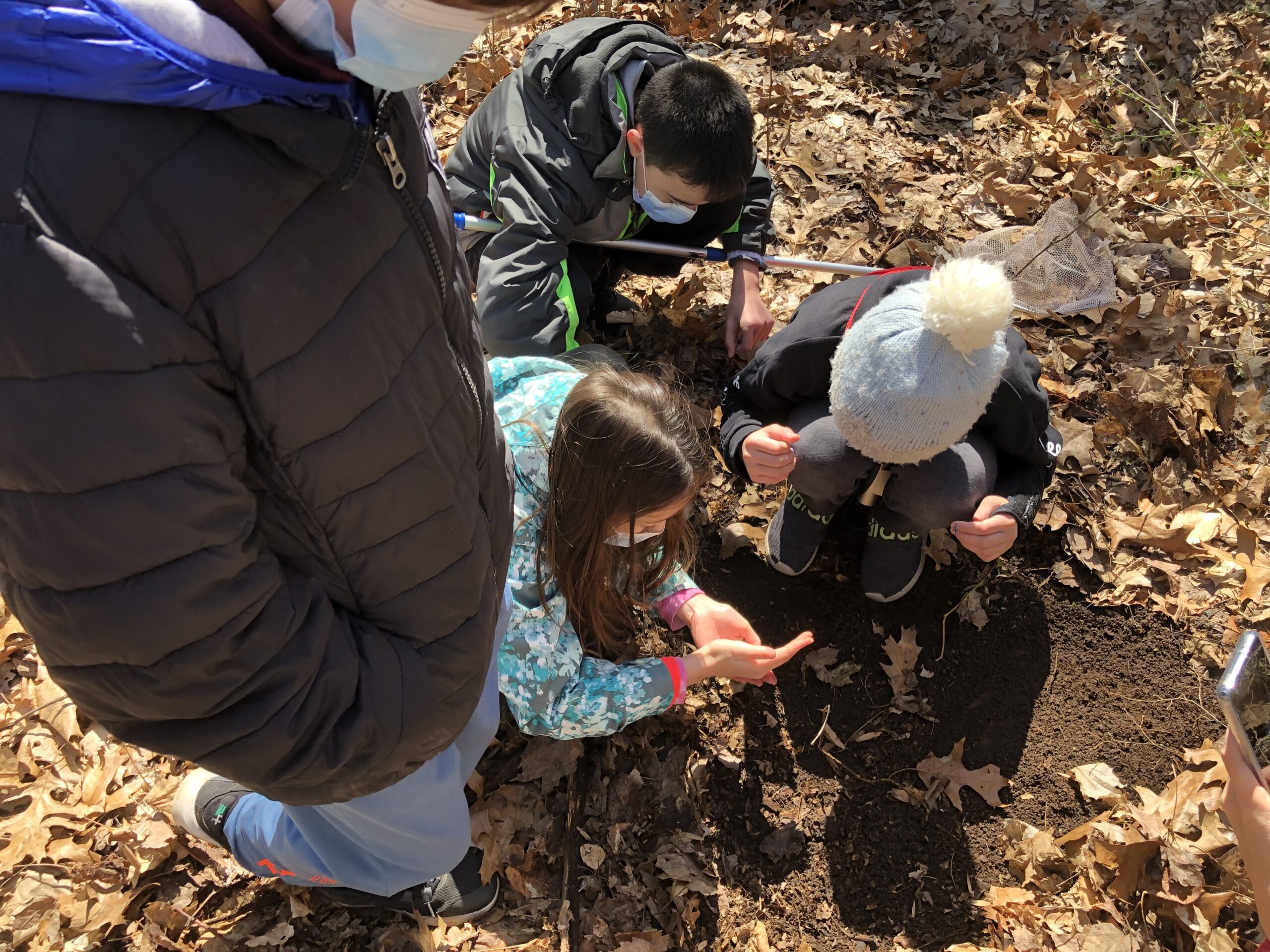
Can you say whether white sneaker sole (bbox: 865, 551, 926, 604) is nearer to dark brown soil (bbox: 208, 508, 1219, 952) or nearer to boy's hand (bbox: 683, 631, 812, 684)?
dark brown soil (bbox: 208, 508, 1219, 952)

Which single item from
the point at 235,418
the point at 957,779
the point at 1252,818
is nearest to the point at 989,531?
the point at 957,779

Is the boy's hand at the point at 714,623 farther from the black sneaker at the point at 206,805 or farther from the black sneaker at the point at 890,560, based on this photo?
the black sneaker at the point at 206,805

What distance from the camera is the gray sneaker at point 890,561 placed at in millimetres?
2889

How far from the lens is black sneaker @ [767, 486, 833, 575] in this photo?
2961 mm

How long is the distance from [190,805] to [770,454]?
192 cm

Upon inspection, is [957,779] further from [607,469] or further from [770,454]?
[607,469]

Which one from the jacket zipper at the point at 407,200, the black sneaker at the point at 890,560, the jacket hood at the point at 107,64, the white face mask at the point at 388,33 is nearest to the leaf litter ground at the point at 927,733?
the black sneaker at the point at 890,560

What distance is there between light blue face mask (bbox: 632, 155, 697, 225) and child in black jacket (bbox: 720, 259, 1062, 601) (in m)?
0.71

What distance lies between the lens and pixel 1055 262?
3.65 meters

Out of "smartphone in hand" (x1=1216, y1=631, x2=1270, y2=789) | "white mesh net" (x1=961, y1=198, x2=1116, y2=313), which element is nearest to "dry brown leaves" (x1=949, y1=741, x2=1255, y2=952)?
"smartphone in hand" (x1=1216, y1=631, x2=1270, y2=789)

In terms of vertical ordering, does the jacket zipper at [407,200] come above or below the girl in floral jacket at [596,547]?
above

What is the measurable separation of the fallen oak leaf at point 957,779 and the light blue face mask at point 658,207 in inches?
84.3

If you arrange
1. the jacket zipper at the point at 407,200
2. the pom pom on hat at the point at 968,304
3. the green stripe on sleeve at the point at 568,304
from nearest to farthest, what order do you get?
the jacket zipper at the point at 407,200 → the pom pom on hat at the point at 968,304 → the green stripe on sleeve at the point at 568,304

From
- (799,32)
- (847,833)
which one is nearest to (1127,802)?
(847,833)
